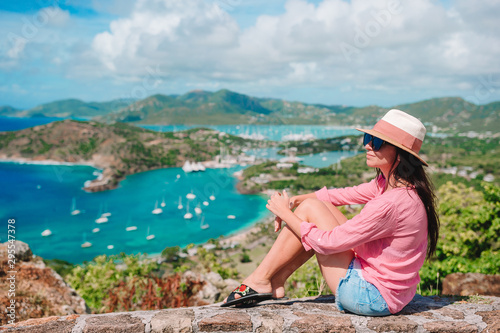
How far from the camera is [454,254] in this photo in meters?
5.43

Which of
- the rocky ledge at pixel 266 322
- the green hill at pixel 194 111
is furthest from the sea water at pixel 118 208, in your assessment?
the green hill at pixel 194 111

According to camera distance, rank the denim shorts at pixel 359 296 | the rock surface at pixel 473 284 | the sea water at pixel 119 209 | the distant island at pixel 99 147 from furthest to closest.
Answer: the distant island at pixel 99 147, the sea water at pixel 119 209, the rock surface at pixel 473 284, the denim shorts at pixel 359 296

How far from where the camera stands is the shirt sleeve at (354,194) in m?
2.11

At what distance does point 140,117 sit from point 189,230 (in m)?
102

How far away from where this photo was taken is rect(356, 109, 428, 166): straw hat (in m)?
1.70

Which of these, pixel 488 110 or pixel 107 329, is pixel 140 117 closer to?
pixel 488 110

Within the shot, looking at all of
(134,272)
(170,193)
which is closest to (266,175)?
(170,193)

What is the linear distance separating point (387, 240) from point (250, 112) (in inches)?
5716

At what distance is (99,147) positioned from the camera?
69.9 metres

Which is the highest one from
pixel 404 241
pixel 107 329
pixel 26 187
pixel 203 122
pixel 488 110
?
pixel 203 122

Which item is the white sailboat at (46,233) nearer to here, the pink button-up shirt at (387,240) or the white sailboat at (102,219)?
the white sailboat at (102,219)

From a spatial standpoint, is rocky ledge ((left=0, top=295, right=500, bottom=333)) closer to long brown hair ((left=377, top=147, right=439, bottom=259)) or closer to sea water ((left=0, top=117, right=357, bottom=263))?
long brown hair ((left=377, top=147, right=439, bottom=259))

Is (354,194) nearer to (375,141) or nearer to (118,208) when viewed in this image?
(375,141)

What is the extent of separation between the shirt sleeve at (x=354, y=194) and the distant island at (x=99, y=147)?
6469cm
